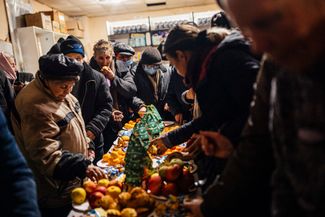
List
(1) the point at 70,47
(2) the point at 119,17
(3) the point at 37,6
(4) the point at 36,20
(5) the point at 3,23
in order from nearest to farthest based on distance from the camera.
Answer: (1) the point at 70,47 → (5) the point at 3,23 → (4) the point at 36,20 → (3) the point at 37,6 → (2) the point at 119,17

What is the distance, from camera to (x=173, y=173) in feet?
4.76

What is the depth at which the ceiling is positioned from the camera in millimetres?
6977

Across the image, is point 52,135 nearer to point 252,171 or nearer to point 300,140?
point 252,171

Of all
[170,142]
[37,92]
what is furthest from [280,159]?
[37,92]

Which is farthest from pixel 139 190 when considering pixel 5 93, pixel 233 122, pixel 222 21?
pixel 5 93

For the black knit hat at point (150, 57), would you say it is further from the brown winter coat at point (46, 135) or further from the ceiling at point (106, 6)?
the ceiling at point (106, 6)

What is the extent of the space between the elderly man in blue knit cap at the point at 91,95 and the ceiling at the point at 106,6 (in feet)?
14.9

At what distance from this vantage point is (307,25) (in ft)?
1.90

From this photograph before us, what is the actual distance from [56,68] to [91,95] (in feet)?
3.41

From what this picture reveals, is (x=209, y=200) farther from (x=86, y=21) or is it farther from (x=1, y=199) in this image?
(x=86, y=21)

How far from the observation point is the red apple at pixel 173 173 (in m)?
1.44

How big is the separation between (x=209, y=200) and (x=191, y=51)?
28.1 inches

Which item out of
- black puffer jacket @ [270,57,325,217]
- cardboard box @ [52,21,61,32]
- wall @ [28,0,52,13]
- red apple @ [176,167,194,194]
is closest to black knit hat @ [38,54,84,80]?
red apple @ [176,167,194,194]

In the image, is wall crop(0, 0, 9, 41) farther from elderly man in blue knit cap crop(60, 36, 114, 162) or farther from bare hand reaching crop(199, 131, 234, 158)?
bare hand reaching crop(199, 131, 234, 158)
